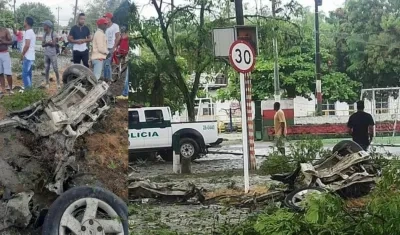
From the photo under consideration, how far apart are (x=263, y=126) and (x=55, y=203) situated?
16060mm

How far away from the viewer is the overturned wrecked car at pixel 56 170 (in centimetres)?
492

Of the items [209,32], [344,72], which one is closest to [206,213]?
[209,32]

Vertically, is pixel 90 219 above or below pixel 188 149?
above

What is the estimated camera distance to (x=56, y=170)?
17.5ft

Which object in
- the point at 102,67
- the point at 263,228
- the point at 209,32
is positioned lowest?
the point at 263,228

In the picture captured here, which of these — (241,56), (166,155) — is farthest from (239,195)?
(166,155)

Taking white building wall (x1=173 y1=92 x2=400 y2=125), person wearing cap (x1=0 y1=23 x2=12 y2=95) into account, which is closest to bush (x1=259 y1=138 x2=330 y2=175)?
person wearing cap (x1=0 y1=23 x2=12 y2=95)

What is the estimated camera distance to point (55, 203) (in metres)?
4.87

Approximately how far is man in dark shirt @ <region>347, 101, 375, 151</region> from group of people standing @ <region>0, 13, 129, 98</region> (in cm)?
677

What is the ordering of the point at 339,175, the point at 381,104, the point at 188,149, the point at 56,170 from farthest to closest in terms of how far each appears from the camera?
1. the point at 188,149
2. the point at 381,104
3. the point at 339,175
4. the point at 56,170

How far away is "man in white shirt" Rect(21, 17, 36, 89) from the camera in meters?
5.43

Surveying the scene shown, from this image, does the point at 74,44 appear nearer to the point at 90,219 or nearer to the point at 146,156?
the point at 90,219

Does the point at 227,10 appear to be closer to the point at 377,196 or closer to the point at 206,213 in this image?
the point at 206,213

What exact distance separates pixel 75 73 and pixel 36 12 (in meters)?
0.64
